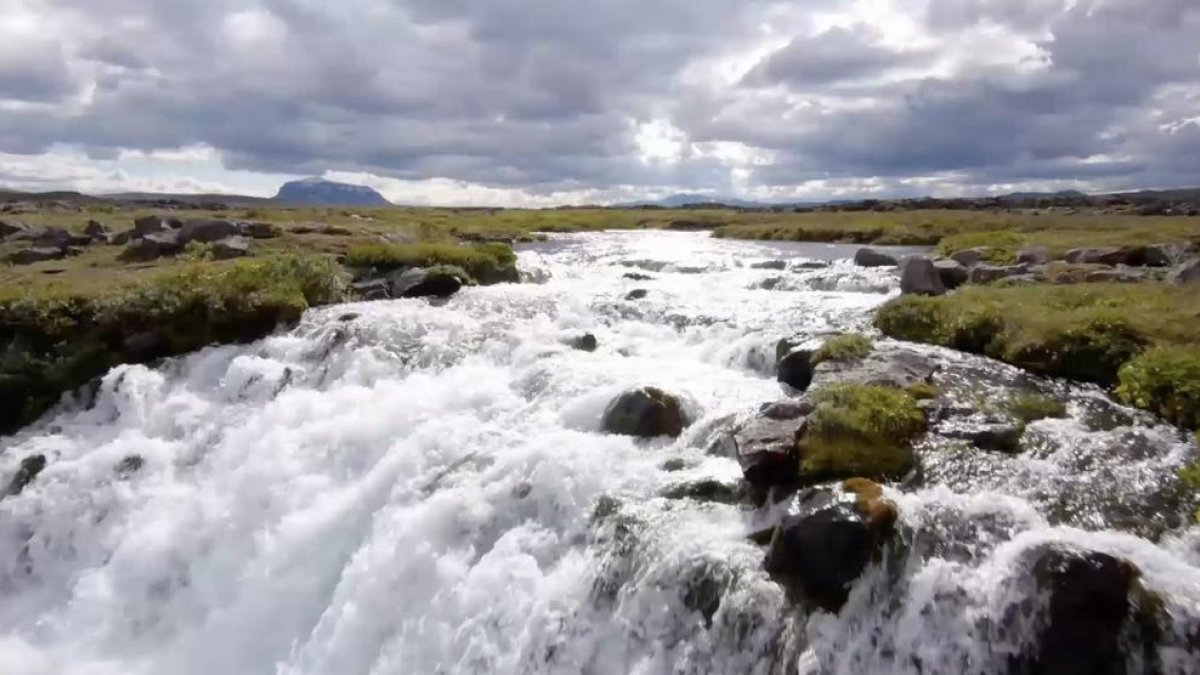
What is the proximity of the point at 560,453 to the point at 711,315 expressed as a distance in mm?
13173

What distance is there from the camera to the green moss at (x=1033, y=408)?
52.6ft

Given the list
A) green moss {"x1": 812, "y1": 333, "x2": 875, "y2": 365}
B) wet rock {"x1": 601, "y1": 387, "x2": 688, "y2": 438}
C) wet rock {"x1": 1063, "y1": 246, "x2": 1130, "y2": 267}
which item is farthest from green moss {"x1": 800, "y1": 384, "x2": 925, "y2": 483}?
wet rock {"x1": 1063, "y1": 246, "x2": 1130, "y2": 267}

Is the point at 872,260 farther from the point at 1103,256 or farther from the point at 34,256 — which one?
the point at 34,256

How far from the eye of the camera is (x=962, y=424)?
1564 cm

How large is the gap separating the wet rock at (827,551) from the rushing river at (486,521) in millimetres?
230

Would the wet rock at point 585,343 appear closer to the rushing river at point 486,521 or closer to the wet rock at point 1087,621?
the rushing river at point 486,521

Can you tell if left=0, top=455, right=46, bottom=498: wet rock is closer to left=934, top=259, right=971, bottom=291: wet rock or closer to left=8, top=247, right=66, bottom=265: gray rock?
left=8, top=247, right=66, bottom=265: gray rock

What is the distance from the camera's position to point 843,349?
19812 mm

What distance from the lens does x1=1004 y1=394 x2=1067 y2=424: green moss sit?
16.0 m

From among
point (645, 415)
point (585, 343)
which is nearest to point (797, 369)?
point (645, 415)

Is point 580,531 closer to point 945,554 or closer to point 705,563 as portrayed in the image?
point 705,563

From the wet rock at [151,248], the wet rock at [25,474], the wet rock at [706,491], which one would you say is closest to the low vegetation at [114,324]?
the wet rock at [25,474]

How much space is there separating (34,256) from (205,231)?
764cm

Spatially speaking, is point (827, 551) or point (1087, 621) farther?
point (827, 551)
